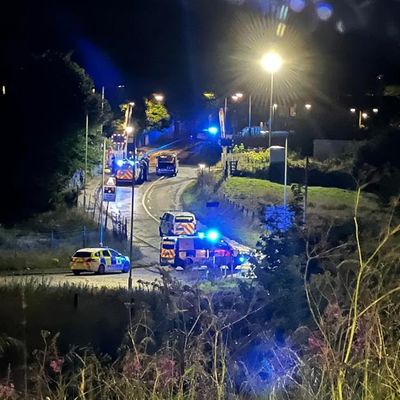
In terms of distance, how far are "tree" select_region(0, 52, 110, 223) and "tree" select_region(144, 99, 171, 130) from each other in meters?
17.6

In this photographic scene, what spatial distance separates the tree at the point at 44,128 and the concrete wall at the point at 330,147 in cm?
1354

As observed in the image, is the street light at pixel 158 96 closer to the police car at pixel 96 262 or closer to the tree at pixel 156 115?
the tree at pixel 156 115

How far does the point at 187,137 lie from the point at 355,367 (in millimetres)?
77611

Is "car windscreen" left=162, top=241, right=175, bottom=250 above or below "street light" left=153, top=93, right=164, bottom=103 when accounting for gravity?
below

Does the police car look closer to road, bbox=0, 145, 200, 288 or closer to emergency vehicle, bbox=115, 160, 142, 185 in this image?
road, bbox=0, 145, 200, 288

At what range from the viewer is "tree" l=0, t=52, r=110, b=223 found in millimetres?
46594

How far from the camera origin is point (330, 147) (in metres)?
51.5

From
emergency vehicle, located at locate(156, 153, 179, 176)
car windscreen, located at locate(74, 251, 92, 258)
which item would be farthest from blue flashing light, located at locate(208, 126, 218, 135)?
car windscreen, located at locate(74, 251, 92, 258)

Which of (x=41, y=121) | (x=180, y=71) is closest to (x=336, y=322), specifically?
(x=41, y=121)

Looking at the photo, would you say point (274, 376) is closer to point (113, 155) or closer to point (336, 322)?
point (336, 322)

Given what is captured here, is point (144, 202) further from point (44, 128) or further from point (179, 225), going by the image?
point (179, 225)

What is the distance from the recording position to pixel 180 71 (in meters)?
62.4

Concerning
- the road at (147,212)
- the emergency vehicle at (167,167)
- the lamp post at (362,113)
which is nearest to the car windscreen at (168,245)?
the road at (147,212)

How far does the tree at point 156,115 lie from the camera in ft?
223
